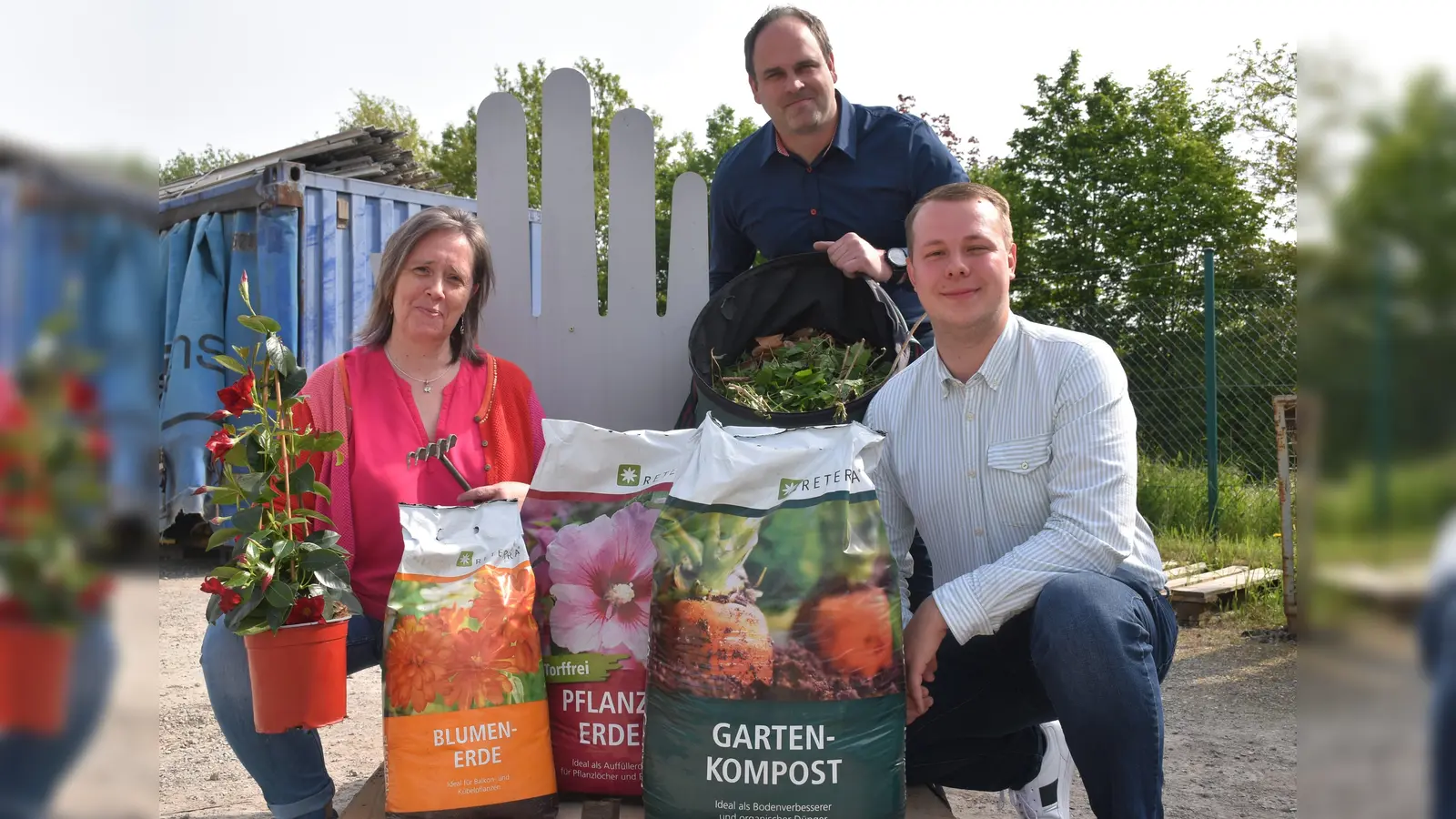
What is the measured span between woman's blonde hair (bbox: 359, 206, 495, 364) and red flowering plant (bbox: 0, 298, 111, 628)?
2.01 m

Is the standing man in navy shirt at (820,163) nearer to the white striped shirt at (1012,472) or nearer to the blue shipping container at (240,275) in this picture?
the white striped shirt at (1012,472)

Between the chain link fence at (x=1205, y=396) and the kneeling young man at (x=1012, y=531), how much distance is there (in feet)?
14.5

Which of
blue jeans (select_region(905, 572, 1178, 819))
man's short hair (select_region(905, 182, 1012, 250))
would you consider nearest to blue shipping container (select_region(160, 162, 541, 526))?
man's short hair (select_region(905, 182, 1012, 250))

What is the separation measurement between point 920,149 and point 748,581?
144cm

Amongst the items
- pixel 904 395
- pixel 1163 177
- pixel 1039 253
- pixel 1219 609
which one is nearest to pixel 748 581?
pixel 904 395

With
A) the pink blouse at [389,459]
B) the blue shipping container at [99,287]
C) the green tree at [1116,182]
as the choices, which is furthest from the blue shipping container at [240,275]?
the green tree at [1116,182]

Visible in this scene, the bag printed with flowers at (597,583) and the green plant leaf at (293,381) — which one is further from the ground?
the green plant leaf at (293,381)

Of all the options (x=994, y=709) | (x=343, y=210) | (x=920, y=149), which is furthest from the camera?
(x=343, y=210)

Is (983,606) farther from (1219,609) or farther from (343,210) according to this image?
(343,210)

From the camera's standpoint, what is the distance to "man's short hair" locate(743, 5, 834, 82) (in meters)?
→ 2.63

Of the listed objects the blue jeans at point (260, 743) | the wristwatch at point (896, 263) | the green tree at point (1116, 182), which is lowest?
the blue jeans at point (260, 743)

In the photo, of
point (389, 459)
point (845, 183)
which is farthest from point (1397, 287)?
point (845, 183)

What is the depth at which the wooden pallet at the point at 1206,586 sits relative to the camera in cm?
488

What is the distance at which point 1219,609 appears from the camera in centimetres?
506
